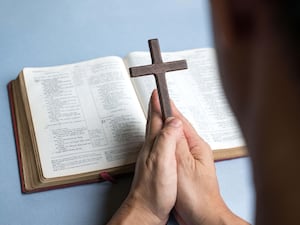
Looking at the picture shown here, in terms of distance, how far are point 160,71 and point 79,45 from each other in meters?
0.27

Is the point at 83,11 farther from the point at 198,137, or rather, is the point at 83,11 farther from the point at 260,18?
the point at 260,18

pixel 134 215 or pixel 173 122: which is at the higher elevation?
pixel 173 122

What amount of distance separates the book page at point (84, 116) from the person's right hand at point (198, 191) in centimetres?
10

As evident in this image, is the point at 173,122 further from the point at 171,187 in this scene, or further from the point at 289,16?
the point at 289,16

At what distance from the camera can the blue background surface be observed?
0.78 metres

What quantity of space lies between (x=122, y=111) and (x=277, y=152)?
649 millimetres

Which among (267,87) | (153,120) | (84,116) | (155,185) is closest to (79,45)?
(84,116)

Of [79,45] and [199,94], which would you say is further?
[79,45]

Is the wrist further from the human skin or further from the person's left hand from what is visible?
the human skin

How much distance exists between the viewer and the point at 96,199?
788 mm

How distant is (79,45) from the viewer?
1019 mm

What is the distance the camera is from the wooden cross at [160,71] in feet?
2.57

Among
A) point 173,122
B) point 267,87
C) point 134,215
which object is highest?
point 267,87

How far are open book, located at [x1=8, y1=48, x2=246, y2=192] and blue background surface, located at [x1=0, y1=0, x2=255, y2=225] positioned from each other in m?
0.02
